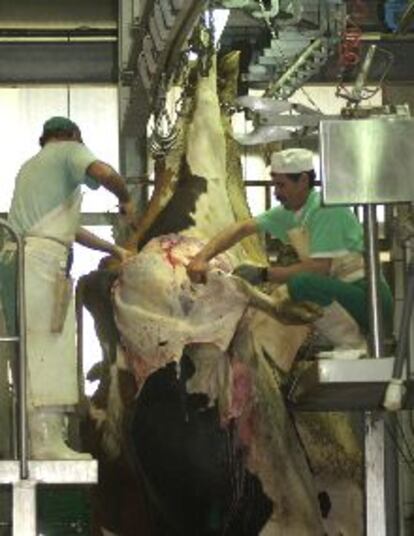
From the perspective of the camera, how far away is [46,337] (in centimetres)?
779

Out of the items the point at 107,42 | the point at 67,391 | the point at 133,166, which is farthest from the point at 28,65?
the point at 67,391

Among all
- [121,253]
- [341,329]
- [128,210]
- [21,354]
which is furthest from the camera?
[121,253]

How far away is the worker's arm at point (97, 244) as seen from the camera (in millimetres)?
8914

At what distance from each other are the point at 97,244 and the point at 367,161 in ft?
9.26

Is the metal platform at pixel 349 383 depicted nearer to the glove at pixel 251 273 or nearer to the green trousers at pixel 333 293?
the green trousers at pixel 333 293

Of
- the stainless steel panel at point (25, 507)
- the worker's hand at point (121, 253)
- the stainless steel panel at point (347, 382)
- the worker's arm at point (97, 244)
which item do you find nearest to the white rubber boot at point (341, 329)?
the stainless steel panel at point (347, 382)

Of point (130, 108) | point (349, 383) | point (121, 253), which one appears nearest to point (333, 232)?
point (349, 383)

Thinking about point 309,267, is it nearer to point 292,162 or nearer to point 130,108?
point 292,162

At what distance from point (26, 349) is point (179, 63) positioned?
2679mm

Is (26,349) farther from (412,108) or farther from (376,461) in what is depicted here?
(412,108)

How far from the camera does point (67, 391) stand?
775 cm

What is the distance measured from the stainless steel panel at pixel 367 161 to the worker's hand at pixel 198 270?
240 centimetres

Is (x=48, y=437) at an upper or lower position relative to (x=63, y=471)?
upper

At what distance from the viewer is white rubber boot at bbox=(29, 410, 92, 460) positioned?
297 inches
